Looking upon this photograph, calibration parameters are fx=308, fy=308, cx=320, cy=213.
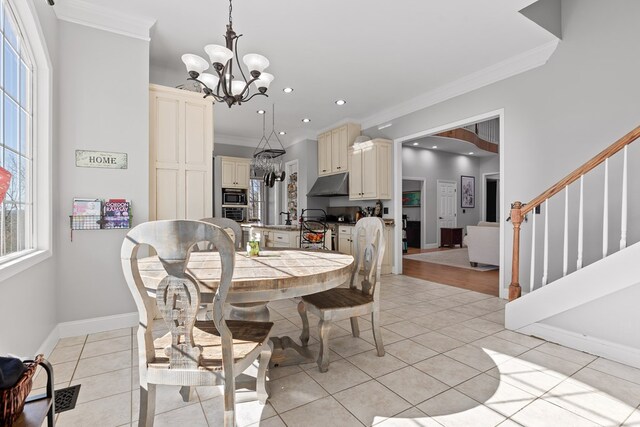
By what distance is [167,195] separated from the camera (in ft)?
10.6

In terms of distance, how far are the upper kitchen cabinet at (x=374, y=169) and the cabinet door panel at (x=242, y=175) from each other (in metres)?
2.85

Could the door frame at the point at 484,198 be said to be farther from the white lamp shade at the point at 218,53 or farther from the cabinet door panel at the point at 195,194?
the white lamp shade at the point at 218,53

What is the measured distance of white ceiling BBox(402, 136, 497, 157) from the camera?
299 inches

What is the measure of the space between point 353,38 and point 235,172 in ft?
15.0

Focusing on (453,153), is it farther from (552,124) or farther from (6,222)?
(6,222)

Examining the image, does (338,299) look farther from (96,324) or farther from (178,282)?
(96,324)

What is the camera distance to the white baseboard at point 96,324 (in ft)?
8.66

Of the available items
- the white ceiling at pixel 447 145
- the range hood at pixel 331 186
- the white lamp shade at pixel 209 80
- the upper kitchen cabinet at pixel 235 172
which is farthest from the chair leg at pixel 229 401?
the white ceiling at pixel 447 145

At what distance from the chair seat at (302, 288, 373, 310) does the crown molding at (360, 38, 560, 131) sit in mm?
3364

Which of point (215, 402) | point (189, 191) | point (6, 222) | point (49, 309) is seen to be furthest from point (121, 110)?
point (215, 402)

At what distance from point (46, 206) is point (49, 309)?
803mm

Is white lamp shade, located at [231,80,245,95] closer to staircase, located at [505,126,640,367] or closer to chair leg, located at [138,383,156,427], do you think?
chair leg, located at [138,383,156,427]

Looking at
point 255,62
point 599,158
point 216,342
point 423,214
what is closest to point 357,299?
point 216,342

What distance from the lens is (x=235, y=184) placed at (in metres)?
7.08
